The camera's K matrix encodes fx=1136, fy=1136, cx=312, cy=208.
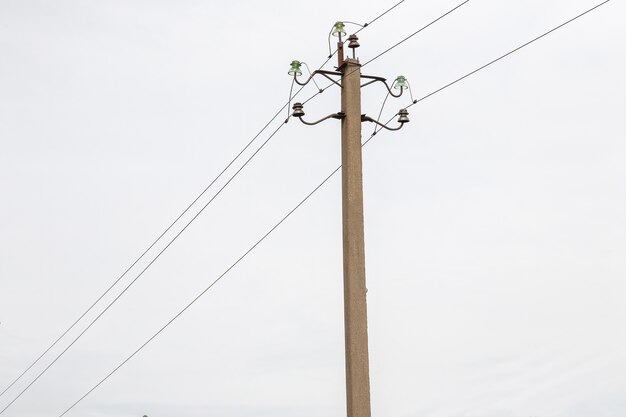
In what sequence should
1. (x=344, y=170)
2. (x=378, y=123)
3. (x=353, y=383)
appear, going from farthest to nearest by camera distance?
(x=378, y=123) < (x=344, y=170) < (x=353, y=383)

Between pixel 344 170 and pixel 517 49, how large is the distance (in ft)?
9.37

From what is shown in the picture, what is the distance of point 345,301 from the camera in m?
14.5

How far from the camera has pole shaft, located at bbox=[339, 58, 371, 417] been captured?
14078mm

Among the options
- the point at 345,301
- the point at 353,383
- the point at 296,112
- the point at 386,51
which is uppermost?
the point at 386,51

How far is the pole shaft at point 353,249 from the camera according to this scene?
1408 cm

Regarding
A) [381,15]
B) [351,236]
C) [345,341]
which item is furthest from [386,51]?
[345,341]

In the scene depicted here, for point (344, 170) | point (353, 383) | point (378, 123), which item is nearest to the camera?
point (353, 383)

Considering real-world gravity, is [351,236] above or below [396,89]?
below

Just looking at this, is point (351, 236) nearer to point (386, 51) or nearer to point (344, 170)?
point (344, 170)

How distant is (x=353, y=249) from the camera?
14617 millimetres

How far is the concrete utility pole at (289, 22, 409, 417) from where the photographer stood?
14.1 meters

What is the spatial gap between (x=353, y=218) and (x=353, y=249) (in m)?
0.45

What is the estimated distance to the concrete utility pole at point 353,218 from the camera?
1410 cm

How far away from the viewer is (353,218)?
14.8m
